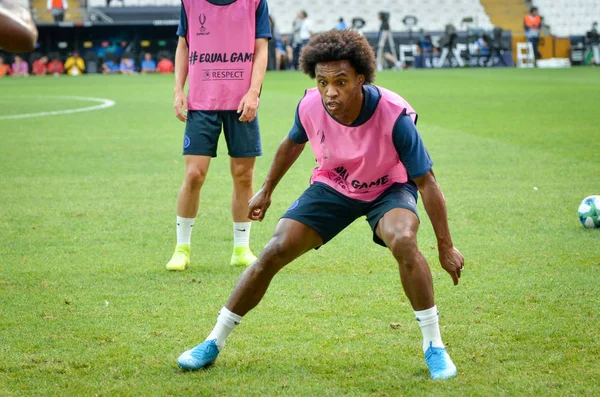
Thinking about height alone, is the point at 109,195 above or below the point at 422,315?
below

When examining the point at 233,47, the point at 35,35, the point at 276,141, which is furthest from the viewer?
the point at 276,141

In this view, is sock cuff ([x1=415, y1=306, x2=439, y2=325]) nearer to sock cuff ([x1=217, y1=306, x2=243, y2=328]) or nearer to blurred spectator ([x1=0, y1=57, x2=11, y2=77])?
sock cuff ([x1=217, y1=306, x2=243, y2=328])

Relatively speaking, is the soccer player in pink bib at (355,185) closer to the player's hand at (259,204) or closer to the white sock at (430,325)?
the white sock at (430,325)

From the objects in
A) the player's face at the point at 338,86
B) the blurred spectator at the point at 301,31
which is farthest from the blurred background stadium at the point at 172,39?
the player's face at the point at 338,86

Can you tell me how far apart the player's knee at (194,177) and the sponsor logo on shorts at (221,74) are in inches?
27.6

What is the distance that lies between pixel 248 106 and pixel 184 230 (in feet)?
3.47

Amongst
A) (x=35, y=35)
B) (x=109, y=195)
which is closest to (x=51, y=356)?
(x=35, y=35)

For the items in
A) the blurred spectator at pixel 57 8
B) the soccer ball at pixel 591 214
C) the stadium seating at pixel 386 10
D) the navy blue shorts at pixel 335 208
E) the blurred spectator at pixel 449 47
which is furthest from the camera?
the stadium seating at pixel 386 10

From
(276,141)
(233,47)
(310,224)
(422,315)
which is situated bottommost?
(276,141)

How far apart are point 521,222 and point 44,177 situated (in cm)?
600

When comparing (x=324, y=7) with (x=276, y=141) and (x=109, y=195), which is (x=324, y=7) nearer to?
(x=276, y=141)

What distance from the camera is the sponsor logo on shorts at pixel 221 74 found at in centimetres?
727

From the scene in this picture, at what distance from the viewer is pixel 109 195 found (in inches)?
411

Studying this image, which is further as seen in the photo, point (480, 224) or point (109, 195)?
point (109, 195)
